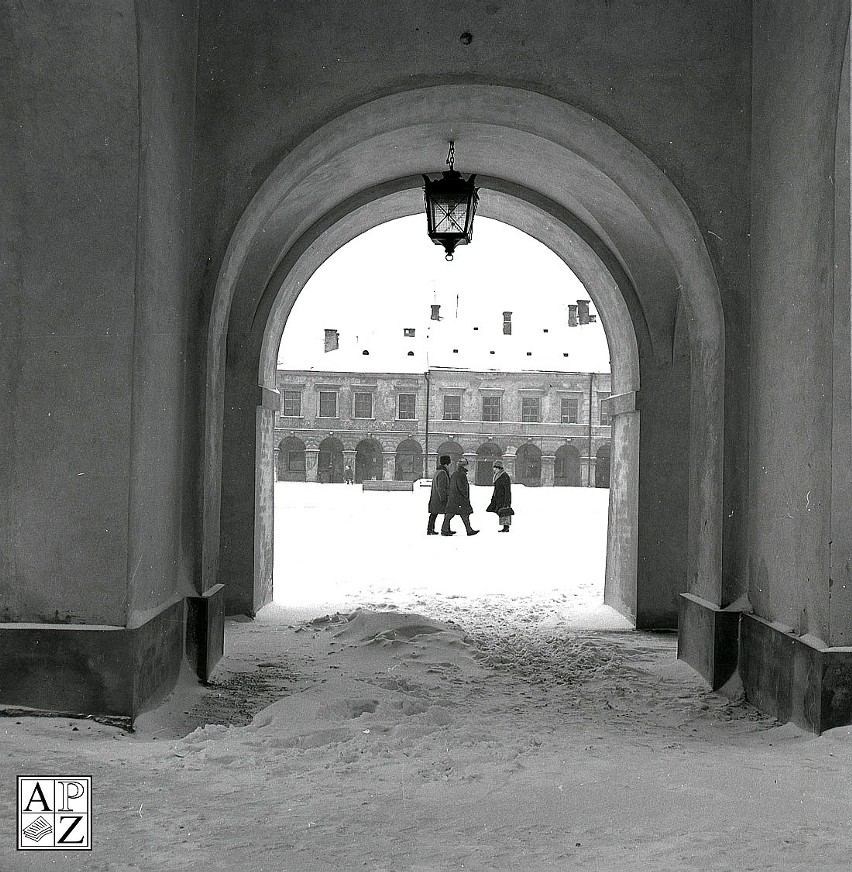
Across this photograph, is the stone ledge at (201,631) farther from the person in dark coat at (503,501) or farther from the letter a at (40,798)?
the person in dark coat at (503,501)

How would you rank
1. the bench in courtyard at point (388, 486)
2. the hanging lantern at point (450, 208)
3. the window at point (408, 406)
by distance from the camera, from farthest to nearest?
the window at point (408, 406) → the bench in courtyard at point (388, 486) → the hanging lantern at point (450, 208)

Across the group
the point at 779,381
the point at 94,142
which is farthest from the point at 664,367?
the point at 94,142

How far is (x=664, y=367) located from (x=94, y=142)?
18.4 feet

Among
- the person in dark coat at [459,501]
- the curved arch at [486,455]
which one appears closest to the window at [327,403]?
the curved arch at [486,455]

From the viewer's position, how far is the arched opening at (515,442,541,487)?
50.8 meters

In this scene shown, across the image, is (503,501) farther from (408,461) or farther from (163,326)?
(408,461)

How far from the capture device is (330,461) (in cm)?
5125

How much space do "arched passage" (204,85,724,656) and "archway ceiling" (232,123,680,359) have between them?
0.02 meters

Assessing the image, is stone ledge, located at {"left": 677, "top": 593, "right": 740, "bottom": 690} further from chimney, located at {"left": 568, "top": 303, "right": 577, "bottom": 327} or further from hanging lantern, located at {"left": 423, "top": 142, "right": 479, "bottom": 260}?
chimney, located at {"left": 568, "top": 303, "right": 577, "bottom": 327}

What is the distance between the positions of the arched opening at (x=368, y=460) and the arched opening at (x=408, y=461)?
3.27ft

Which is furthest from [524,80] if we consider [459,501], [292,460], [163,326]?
[292,460]

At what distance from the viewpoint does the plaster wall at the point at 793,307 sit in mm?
4680

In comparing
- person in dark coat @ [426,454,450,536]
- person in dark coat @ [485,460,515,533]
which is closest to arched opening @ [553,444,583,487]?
person in dark coat @ [485,460,515,533]

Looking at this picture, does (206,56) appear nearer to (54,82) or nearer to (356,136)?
(356,136)
